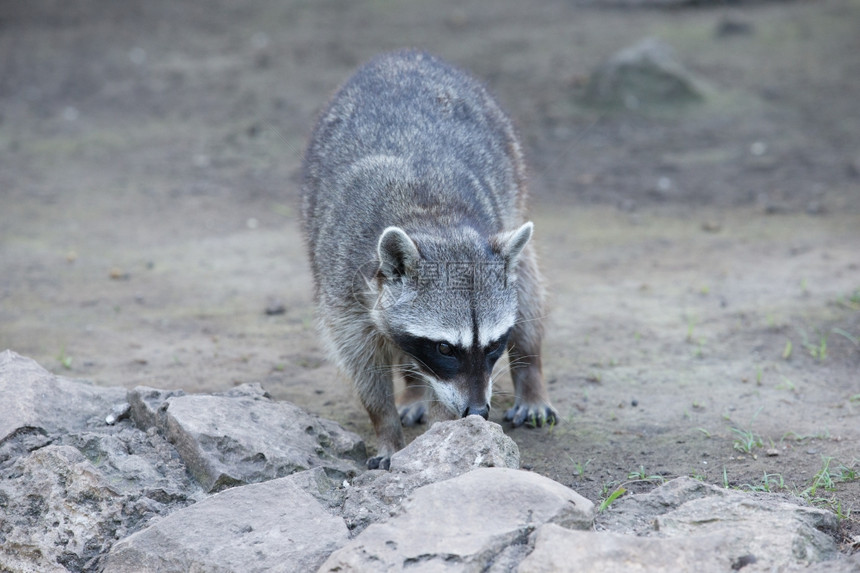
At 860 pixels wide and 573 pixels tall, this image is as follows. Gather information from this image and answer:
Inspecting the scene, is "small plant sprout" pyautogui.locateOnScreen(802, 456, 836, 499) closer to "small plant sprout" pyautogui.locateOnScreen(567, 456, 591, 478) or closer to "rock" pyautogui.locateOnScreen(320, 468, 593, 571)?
"small plant sprout" pyautogui.locateOnScreen(567, 456, 591, 478)

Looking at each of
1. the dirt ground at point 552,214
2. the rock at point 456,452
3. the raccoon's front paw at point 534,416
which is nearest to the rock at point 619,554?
the rock at point 456,452

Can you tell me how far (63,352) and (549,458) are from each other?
3372 mm

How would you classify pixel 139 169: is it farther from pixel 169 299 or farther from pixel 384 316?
pixel 384 316

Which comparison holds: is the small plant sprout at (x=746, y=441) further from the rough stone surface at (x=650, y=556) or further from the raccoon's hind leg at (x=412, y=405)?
the raccoon's hind leg at (x=412, y=405)

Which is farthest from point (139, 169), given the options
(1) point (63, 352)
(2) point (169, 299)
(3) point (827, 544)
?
(3) point (827, 544)

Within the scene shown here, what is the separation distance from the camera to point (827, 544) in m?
3.39

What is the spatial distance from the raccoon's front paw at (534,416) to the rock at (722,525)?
4.98ft

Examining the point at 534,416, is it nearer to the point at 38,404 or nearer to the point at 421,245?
the point at 421,245

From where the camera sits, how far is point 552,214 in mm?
9406

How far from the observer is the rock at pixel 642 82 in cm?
1174

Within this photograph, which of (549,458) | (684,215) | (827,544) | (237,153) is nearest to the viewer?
(827,544)

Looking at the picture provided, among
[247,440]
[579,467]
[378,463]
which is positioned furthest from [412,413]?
[247,440]

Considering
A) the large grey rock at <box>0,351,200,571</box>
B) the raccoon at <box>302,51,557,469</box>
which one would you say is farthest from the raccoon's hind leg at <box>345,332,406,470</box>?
the large grey rock at <box>0,351,200,571</box>

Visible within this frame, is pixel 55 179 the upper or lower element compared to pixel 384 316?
lower
